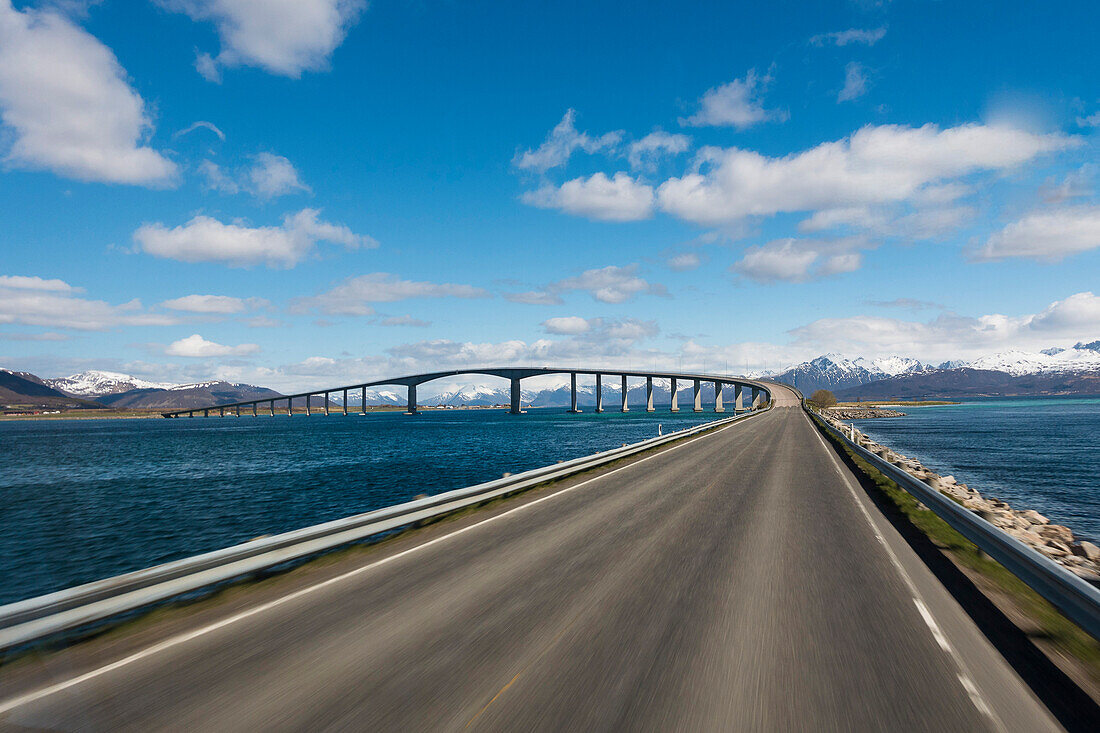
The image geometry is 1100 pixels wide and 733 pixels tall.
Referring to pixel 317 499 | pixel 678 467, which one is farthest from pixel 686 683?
pixel 317 499

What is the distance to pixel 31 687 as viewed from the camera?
4598mm

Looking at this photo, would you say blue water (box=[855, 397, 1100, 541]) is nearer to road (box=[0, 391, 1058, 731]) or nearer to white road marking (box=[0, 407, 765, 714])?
road (box=[0, 391, 1058, 731])

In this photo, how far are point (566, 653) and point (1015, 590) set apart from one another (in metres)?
6.01

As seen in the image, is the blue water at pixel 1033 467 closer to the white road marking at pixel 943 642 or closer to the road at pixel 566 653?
the white road marking at pixel 943 642

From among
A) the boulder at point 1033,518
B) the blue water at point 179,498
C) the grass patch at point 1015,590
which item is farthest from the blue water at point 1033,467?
the blue water at point 179,498

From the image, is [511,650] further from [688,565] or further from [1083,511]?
[1083,511]

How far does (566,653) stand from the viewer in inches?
200

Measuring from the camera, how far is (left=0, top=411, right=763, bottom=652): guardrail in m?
5.30

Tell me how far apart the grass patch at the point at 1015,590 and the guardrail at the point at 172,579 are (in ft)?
29.6

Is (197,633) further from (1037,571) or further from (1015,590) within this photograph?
(1015,590)

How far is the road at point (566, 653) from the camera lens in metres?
4.05

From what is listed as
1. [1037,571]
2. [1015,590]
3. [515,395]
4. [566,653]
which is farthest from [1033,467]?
[515,395]

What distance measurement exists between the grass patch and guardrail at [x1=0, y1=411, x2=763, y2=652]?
9027 millimetres

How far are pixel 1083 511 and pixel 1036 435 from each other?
46.3 meters
